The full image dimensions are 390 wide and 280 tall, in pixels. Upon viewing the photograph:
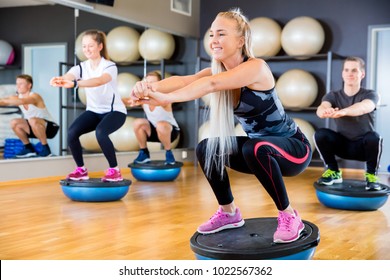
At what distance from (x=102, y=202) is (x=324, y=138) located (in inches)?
58.6

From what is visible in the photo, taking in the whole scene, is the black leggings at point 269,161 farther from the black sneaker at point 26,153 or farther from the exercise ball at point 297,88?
the exercise ball at point 297,88

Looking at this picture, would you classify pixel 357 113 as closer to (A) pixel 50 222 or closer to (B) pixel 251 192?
(B) pixel 251 192

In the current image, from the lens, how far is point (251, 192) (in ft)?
14.2

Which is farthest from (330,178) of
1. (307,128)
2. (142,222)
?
(307,128)

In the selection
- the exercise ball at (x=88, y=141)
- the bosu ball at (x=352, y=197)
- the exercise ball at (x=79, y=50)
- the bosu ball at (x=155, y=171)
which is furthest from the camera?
the exercise ball at (x=88, y=141)

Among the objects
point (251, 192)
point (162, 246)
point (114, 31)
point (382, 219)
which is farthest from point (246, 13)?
point (162, 246)

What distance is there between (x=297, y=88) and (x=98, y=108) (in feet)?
8.93

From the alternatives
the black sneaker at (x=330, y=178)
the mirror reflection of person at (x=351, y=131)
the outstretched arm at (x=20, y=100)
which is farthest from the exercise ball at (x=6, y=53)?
the black sneaker at (x=330, y=178)

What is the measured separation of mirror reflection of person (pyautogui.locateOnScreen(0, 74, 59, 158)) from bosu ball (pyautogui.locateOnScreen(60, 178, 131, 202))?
3.80ft

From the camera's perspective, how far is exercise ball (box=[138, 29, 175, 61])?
241 inches

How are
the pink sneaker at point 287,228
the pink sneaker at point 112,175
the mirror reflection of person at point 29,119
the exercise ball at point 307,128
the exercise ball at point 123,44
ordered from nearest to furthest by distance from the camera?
the pink sneaker at point 287,228 → the pink sneaker at point 112,175 → the mirror reflection of person at point 29,119 → the exercise ball at point 123,44 → the exercise ball at point 307,128

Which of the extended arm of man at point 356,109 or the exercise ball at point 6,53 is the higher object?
the exercise ball at point 6,53

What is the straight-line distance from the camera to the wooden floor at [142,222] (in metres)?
2.34

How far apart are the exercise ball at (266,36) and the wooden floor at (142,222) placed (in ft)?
6.81
